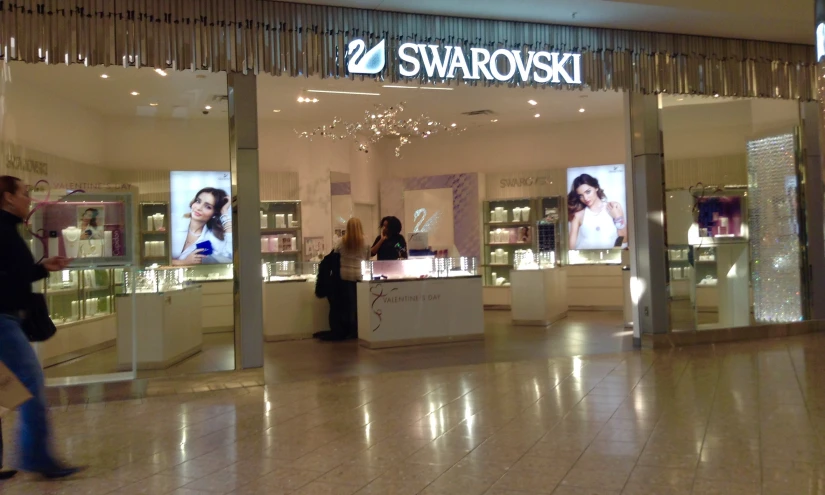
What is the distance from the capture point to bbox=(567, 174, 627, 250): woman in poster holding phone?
13.1m

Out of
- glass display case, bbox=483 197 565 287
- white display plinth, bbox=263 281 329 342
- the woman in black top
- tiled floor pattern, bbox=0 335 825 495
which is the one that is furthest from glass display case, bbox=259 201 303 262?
tiled floor pattern, bbox=0 335 825 495

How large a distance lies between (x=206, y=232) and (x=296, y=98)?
13.4 ft

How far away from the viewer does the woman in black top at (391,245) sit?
9.41 m

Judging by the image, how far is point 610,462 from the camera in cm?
397

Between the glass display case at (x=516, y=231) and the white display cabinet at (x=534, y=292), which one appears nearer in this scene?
the white display cabinet at (x=534, y=292)

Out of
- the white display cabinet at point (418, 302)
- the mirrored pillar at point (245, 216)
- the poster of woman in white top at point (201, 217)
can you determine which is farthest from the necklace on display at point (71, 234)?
the white display cabinet at point (418, 302)

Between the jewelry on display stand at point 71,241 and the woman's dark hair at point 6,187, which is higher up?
the woman's dark hair at point 6,187

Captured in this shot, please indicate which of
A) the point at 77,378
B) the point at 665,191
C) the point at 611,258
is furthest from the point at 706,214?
the point at 77,378

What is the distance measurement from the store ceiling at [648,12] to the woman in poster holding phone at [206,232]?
2017 millimetres

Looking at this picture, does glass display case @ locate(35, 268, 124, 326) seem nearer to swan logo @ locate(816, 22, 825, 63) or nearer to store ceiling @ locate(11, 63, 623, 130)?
store ceiling @ locate(11, 63, 623, 130)

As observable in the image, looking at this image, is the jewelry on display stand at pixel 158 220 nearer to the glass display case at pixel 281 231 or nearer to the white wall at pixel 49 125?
the white wall at pixel 49 125

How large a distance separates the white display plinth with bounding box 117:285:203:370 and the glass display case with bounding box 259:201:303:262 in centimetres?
486

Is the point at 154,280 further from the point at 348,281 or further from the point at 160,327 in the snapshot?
the point at 348,281

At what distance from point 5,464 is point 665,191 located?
22.7ft
